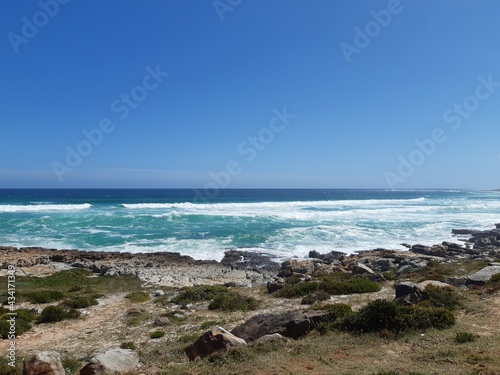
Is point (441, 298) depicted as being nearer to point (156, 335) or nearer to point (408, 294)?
point (408, 294)

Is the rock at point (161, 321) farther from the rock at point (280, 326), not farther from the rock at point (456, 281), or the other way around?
the rock at point (456, 281)

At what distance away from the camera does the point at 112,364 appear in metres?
6.69

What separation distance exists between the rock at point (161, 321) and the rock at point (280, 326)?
3485 millimetres

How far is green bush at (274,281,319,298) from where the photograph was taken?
45.2 feet

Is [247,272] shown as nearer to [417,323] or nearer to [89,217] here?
[417,323]

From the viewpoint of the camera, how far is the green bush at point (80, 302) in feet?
43.9

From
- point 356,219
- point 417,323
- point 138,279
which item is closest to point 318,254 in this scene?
point 138,279

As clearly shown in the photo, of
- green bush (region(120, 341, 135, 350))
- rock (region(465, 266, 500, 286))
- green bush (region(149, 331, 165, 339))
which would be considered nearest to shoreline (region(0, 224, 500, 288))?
rock (region(465, 266, 500, 286))

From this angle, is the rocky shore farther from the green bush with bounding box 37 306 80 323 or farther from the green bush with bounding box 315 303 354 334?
the green bush with bounding box 37 306 80 323

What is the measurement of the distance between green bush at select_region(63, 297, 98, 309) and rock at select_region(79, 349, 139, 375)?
7333 mm

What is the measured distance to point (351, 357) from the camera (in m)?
6.75

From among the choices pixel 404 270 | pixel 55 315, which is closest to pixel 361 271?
pixel 404 270

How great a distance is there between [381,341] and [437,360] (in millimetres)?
1419

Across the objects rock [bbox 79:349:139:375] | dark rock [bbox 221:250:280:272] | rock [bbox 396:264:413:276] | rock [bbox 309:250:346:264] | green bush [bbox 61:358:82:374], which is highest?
rock [bbox 79:349:139:375]
